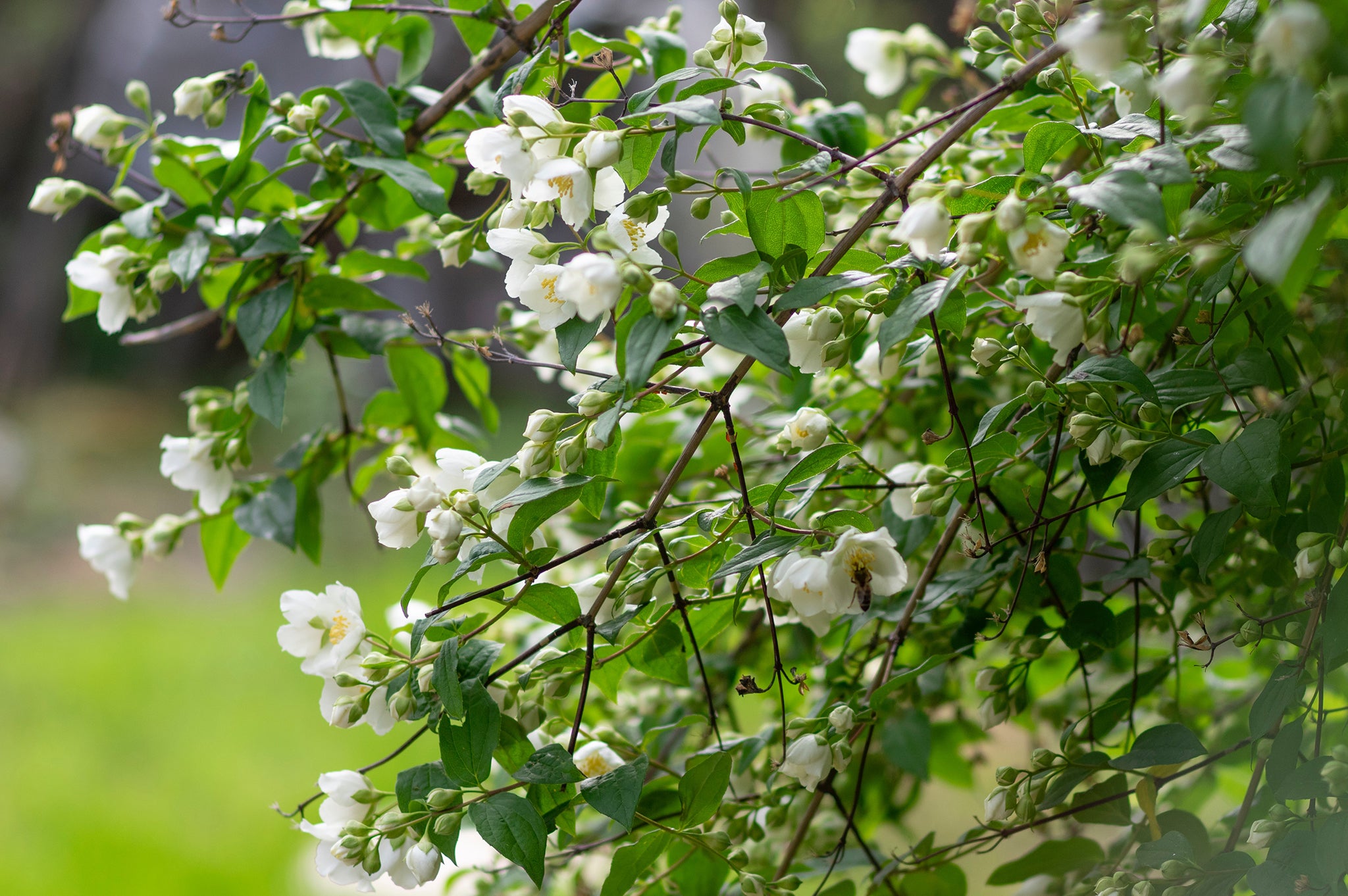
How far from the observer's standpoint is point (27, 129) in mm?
4617

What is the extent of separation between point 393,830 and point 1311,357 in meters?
0.63

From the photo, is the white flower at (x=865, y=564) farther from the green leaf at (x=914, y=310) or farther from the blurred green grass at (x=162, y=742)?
the blurred green grass at (x=162, y=742)

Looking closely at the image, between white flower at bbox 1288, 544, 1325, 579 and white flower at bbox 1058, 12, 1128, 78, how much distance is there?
0.29m

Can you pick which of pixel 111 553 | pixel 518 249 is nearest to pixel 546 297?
pixel 518 249

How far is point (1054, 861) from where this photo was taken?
71 cm

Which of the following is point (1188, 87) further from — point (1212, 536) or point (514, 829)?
point (514, 829)

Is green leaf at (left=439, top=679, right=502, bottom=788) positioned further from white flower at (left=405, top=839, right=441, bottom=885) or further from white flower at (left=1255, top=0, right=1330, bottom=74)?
white flower at (left=1255, top=0, right=1330, bottom=74)

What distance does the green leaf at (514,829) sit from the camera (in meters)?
0.54

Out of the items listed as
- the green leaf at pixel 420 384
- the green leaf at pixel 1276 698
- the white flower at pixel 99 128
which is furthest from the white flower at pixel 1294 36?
the white flower at pixel 99 128

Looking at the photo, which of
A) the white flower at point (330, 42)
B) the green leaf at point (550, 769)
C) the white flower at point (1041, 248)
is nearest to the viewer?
the white flower at point (1041, 248)

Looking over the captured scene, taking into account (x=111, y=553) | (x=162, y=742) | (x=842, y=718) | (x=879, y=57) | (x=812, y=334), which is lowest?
(x=162, y=742)


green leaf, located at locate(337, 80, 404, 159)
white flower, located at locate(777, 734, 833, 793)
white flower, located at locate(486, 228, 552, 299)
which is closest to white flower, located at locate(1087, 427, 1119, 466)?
white flower, located at locate(777, 734, 833, 793)

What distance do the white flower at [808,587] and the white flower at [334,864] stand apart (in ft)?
0.95

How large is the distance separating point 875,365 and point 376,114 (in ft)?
1.42
